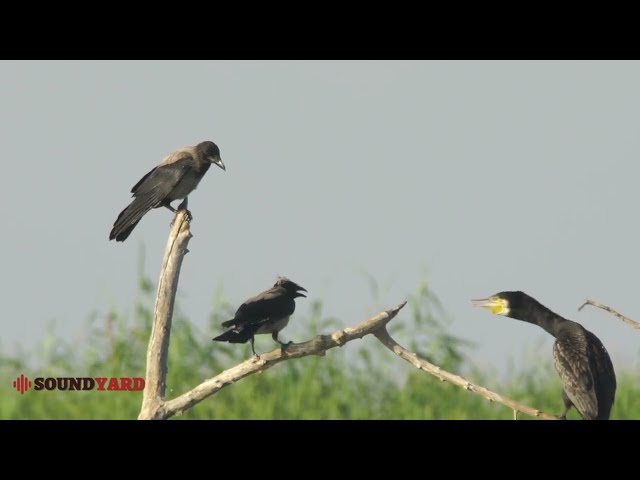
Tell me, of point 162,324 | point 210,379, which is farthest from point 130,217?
point 210,379

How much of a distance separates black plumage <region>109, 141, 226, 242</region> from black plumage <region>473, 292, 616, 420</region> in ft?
9.98

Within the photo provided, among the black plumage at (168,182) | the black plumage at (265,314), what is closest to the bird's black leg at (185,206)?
the black plumage at (168,182)

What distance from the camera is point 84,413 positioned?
30.0 ft

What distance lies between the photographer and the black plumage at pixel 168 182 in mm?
8031

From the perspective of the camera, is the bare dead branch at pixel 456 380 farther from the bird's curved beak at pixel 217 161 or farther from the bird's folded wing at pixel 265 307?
the bird's curved beak at pixel 217 161

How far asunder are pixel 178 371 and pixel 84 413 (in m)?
1.07

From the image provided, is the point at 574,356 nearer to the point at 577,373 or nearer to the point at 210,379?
the point at 577,373

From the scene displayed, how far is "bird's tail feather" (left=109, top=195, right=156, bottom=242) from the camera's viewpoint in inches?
313

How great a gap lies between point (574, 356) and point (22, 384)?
557 centimetres

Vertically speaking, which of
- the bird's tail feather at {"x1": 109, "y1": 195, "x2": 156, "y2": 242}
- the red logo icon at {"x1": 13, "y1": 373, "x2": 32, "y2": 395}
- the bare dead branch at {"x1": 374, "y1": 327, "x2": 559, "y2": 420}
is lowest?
the bare dead branch at {"x1": 374, "y1": 327, "x2": 559, "y2": 420}

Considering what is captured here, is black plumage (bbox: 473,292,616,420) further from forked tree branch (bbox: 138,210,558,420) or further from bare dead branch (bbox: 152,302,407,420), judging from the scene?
bare dead branch (bbox: 152,302,407,420)

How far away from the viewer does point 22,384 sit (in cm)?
924

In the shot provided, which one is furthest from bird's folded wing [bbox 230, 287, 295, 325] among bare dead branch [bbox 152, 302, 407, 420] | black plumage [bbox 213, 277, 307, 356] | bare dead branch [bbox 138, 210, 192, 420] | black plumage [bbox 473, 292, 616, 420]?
black plumage [bbox 473, 292, 616, 420]
